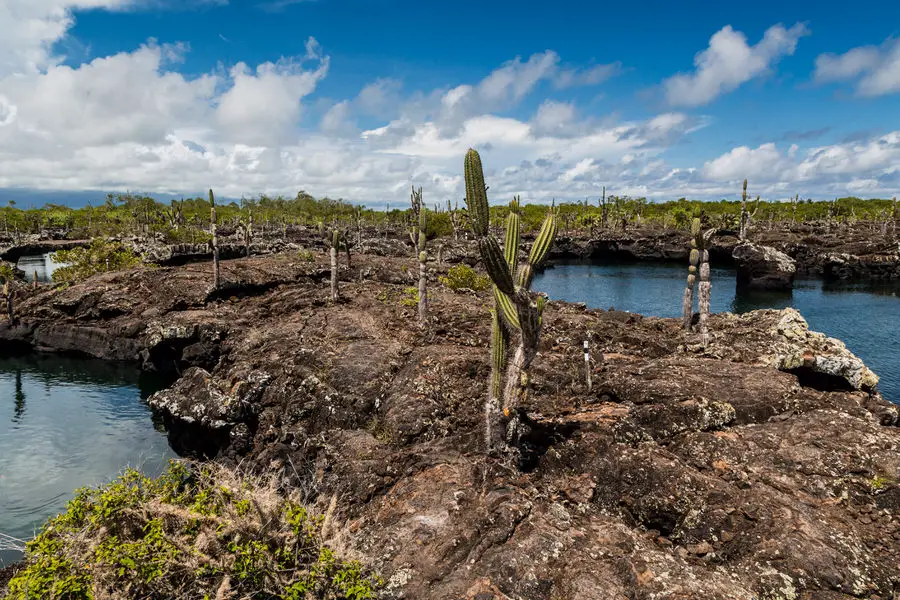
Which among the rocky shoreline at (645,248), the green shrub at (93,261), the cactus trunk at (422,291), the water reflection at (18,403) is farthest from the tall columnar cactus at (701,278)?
the green shrub at (93,261)

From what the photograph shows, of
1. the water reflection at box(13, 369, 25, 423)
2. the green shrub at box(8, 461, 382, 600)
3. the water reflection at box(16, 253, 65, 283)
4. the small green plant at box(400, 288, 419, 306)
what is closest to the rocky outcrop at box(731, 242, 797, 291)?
the small green plant at box(400, 288, 419, 306)

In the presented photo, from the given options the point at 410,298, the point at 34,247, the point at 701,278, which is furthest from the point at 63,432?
the point at 34,247

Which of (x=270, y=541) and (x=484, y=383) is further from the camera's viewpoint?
(x=484, y=383)

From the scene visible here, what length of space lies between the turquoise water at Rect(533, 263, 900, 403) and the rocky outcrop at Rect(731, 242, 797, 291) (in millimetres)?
1858

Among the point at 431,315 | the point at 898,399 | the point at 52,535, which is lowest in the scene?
the point at 898,399

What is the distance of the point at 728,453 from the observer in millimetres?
13406

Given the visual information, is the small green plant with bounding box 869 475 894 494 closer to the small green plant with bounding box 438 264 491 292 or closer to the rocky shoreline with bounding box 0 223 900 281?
the small green plant with bounding box 438 264 491 292

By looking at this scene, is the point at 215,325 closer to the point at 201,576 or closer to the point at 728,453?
the point at 201,576

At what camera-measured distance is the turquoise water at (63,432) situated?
20797 millimetres

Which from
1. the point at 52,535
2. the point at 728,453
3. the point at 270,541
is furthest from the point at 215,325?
the point at 728,453

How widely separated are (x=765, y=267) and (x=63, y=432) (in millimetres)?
69735

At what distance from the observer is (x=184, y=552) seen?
8.85m

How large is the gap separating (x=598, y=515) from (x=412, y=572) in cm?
477

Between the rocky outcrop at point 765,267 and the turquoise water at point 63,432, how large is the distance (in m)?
65.0
